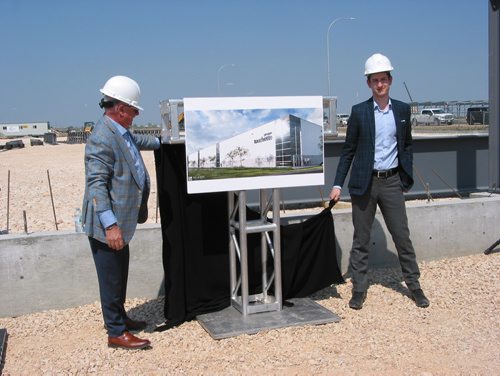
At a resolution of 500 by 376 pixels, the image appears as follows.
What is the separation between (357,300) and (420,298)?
60 centimetres

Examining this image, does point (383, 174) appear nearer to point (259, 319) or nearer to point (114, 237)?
point (259, 319)

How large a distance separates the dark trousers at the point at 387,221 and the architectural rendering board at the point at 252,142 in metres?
0.60

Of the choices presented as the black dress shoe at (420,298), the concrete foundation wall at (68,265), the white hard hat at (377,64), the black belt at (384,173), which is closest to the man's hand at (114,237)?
the concrete foundation wall at (68,265)

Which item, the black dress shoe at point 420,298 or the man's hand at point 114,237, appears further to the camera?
the black dress shoe at point 420,298

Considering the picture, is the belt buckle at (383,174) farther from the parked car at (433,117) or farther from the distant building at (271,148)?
the parked car at (433,117)

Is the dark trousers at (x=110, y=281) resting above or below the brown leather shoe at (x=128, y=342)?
above

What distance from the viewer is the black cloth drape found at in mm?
5352

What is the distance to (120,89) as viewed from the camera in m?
4.59

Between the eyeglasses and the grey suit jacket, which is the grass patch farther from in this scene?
the eyeglasses

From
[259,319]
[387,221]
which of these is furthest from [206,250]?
[387,221]

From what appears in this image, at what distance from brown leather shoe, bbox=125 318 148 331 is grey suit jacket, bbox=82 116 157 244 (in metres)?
0.93

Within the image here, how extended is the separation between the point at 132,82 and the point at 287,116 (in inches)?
55.5

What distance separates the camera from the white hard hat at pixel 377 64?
5434 millimetres

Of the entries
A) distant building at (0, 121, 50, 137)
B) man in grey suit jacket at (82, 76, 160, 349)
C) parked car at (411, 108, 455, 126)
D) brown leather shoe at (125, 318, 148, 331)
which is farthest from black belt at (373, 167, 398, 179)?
distant building at (0, 121, 50, 137)
